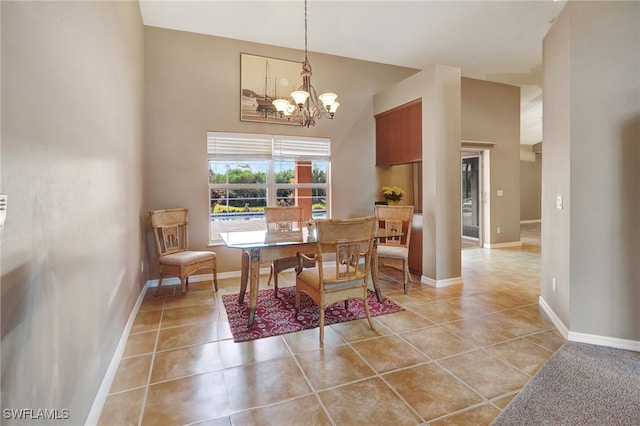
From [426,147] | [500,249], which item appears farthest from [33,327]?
[500,249]

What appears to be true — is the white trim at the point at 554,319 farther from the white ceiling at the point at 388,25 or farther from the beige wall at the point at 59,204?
the white ceiling at the point at 388,25

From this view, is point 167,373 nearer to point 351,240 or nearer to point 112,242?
point 112,242

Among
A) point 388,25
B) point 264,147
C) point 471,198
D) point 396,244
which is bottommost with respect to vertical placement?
point 396,244

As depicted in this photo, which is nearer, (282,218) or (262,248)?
(262,248)

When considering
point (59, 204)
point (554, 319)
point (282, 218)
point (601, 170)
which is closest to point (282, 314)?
point (282, 218)

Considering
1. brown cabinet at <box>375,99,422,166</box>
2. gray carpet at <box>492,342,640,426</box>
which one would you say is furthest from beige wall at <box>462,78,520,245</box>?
gray carpet at <box>492,342,640,426</box>

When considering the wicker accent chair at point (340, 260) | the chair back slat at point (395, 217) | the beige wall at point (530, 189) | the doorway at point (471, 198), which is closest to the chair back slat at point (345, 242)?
the wicker accent chair at point (340, 260)

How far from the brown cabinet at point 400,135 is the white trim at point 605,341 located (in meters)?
2.55

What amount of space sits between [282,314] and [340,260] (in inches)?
38.5

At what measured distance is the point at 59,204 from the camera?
134 cm

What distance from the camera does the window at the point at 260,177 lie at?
14.8 feet

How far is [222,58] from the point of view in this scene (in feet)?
14.5

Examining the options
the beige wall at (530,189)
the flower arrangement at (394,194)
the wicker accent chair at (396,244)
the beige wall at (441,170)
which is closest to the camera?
the wicker accent chair at (396,244)

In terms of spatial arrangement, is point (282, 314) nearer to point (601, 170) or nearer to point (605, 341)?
point (605, 341)
